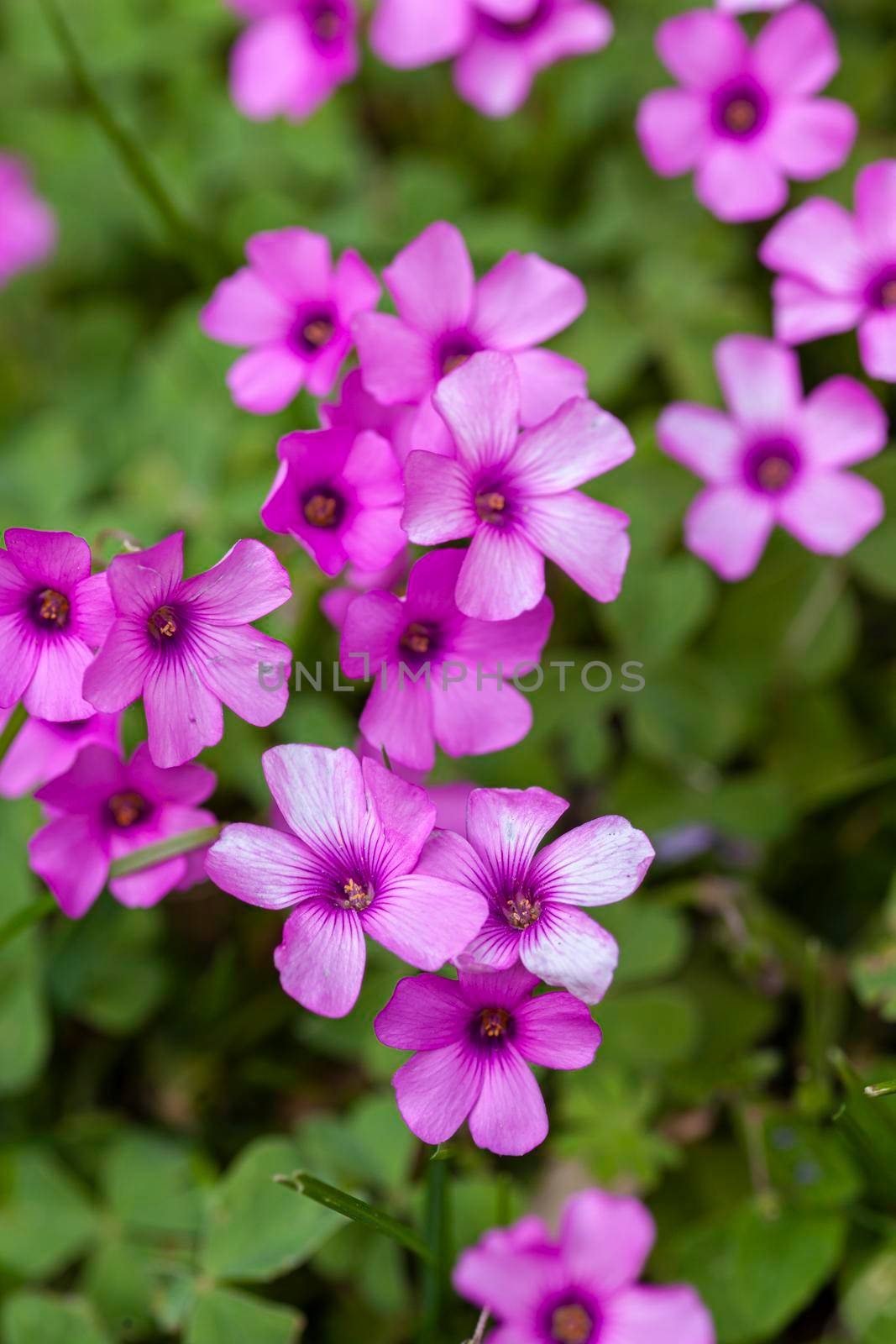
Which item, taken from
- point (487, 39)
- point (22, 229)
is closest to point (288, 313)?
point (487, 39)

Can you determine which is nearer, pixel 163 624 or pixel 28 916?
pixel 163 624

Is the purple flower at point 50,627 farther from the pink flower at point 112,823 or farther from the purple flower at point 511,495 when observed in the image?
the purple flower at point 511,495

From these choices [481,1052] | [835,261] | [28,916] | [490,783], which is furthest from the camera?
[490,783]

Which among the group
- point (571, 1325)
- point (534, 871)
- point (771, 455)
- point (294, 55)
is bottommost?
point (571, 1325)

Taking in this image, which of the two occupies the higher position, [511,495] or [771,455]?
[511,495]

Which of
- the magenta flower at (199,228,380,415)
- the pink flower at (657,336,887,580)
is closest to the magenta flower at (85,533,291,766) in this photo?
the magenta flower at (199,228,380,415)

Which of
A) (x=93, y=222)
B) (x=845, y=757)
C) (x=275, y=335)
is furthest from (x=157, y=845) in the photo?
(x=93, y=222)

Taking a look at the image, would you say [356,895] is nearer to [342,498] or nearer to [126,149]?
[342,498]
